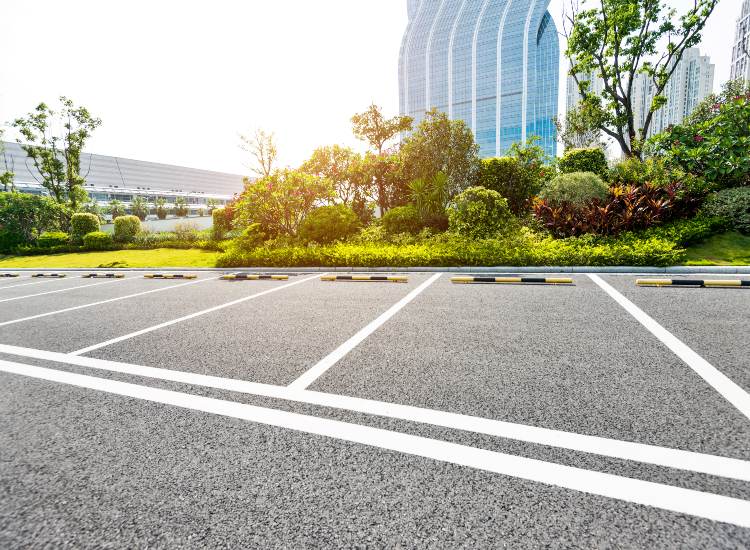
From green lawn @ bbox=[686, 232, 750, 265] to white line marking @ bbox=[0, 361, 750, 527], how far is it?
29.3 ft

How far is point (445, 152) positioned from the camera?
16.8 metres

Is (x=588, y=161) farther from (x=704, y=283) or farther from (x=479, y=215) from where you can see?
(x=704, y=283)

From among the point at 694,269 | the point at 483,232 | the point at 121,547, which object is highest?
the point at 483,232

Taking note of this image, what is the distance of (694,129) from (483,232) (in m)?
7.91

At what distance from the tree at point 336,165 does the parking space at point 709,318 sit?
14.1 metres

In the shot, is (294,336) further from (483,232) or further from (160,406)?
(483,232)

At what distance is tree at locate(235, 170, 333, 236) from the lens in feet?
45.8

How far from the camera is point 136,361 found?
4148 mm

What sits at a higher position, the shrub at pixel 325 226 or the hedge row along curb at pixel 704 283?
the shrub at pixel 325 226

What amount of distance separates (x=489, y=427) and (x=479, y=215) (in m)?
11.3

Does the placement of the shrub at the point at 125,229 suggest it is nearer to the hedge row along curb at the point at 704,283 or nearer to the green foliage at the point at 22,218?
the green foliage at the point at 22,218

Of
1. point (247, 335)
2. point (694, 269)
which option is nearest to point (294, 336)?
point (247, 335)

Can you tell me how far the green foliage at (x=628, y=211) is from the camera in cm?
1049

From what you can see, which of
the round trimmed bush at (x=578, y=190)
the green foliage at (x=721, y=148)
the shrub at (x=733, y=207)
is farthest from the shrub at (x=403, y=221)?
the shrub at (x=733, y=207)
